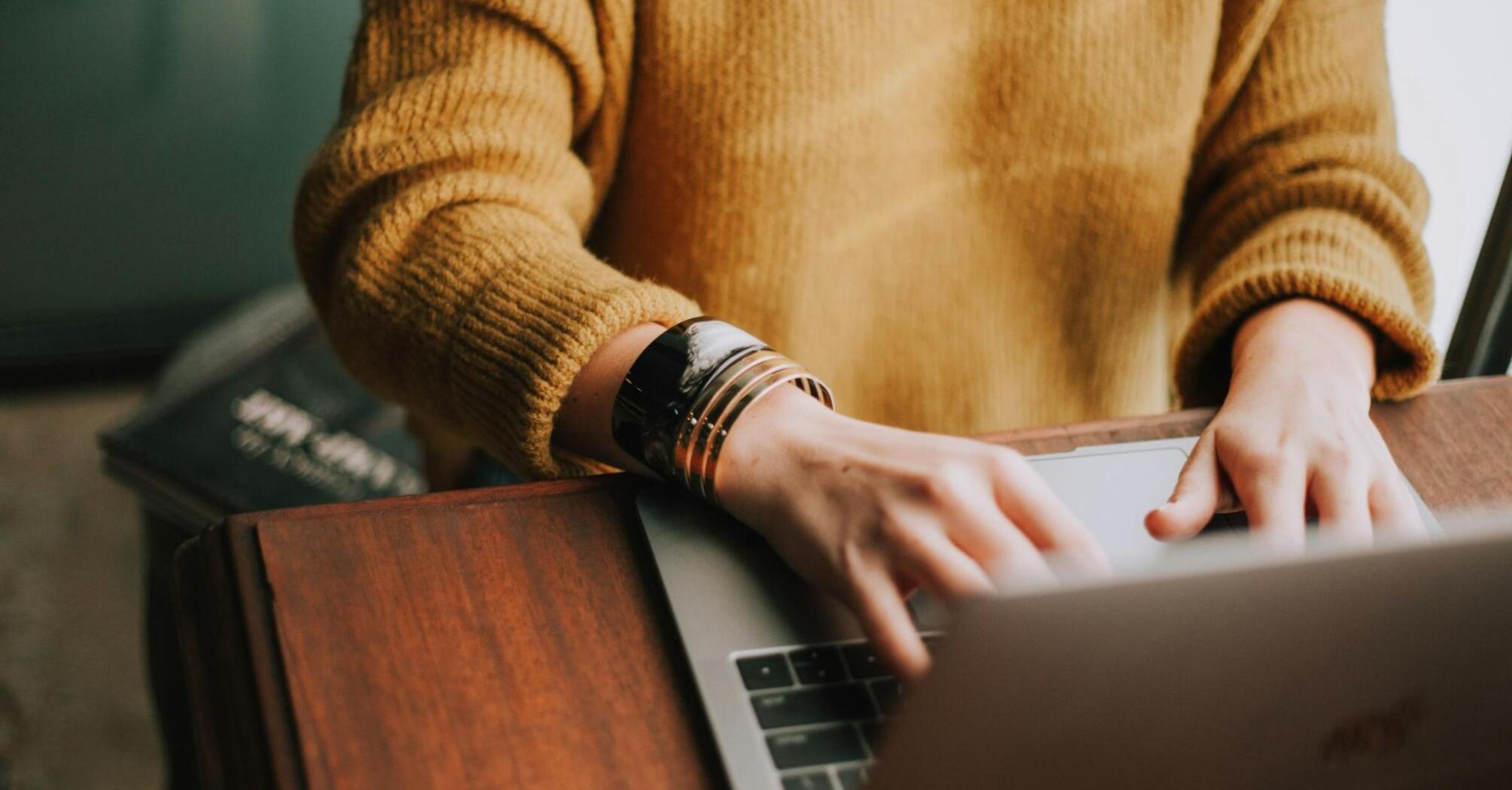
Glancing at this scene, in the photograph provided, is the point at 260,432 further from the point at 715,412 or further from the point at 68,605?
the point at 715,412

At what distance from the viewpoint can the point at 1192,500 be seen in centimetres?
50

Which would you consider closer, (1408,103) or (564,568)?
(564,568)

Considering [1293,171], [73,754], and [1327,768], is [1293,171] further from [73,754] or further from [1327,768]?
[73,754]

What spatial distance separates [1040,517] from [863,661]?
3.6 inches

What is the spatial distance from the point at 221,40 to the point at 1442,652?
1.70 metres

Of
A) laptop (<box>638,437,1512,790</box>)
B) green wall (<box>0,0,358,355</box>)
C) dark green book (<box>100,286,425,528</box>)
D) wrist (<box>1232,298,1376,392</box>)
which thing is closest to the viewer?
laptop (<box>638,437,1512,790</box>)

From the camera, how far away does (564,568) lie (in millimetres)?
449

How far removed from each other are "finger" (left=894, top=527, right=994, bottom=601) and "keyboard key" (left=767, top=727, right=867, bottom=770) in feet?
0.22

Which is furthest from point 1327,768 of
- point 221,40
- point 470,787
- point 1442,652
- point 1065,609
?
point 221,40

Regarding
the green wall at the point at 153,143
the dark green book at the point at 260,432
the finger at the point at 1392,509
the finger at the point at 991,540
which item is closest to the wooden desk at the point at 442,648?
the finger at the point at 991,540

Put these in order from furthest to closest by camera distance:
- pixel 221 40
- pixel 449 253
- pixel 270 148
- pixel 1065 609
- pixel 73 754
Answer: pixel 270 148 → pixel 221 40 → pixel 73 754 → pixel 449 253 → pixel 1065 609

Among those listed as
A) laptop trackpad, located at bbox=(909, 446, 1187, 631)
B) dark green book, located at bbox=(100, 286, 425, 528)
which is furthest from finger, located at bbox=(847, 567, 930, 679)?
dark green book, located at bbox=(100, 286, 425, 528)

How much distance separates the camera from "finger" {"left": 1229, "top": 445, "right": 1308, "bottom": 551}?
0.50 metres

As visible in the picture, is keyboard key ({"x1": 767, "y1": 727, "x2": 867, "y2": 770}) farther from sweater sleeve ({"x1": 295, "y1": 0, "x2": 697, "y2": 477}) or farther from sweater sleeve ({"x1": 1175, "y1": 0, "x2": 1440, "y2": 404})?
sweater sleeve ({"x1": 1175, "y1": 0, "x2": 1440, "y2": 404})
